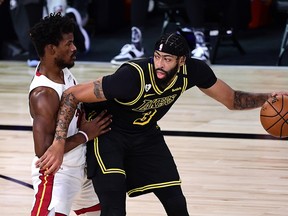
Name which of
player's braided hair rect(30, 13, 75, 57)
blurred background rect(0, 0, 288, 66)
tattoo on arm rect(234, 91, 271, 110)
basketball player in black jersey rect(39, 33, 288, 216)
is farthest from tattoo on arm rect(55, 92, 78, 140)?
blurred background rect(0, 0, 288, 66)

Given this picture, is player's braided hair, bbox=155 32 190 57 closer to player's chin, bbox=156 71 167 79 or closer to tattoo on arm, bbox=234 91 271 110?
player's chin, bbox=156 71 167 79

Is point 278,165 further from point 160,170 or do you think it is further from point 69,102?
point 69,102

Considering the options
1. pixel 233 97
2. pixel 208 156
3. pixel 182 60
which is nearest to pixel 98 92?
pixel 182 60

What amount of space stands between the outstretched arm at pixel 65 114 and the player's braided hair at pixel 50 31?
0.23 metres

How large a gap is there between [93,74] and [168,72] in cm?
453

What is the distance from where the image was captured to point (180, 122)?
6.57m

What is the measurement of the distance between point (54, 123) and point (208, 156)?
2.13m

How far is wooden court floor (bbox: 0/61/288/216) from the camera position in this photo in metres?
4.75

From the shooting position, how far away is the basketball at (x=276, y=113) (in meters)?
4.13

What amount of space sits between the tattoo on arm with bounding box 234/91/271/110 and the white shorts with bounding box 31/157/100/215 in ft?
2.75

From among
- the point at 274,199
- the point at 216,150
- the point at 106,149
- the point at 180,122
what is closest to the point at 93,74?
the point at 180,122

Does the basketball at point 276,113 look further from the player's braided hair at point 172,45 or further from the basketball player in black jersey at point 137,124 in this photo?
the player's braided hair at point 172,45

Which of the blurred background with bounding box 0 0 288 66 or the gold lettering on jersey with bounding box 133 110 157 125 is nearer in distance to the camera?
the gold lettering on jersey with bounding box 133 110 157 125

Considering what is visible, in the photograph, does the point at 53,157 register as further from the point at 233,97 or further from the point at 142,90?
the point at 233,97
